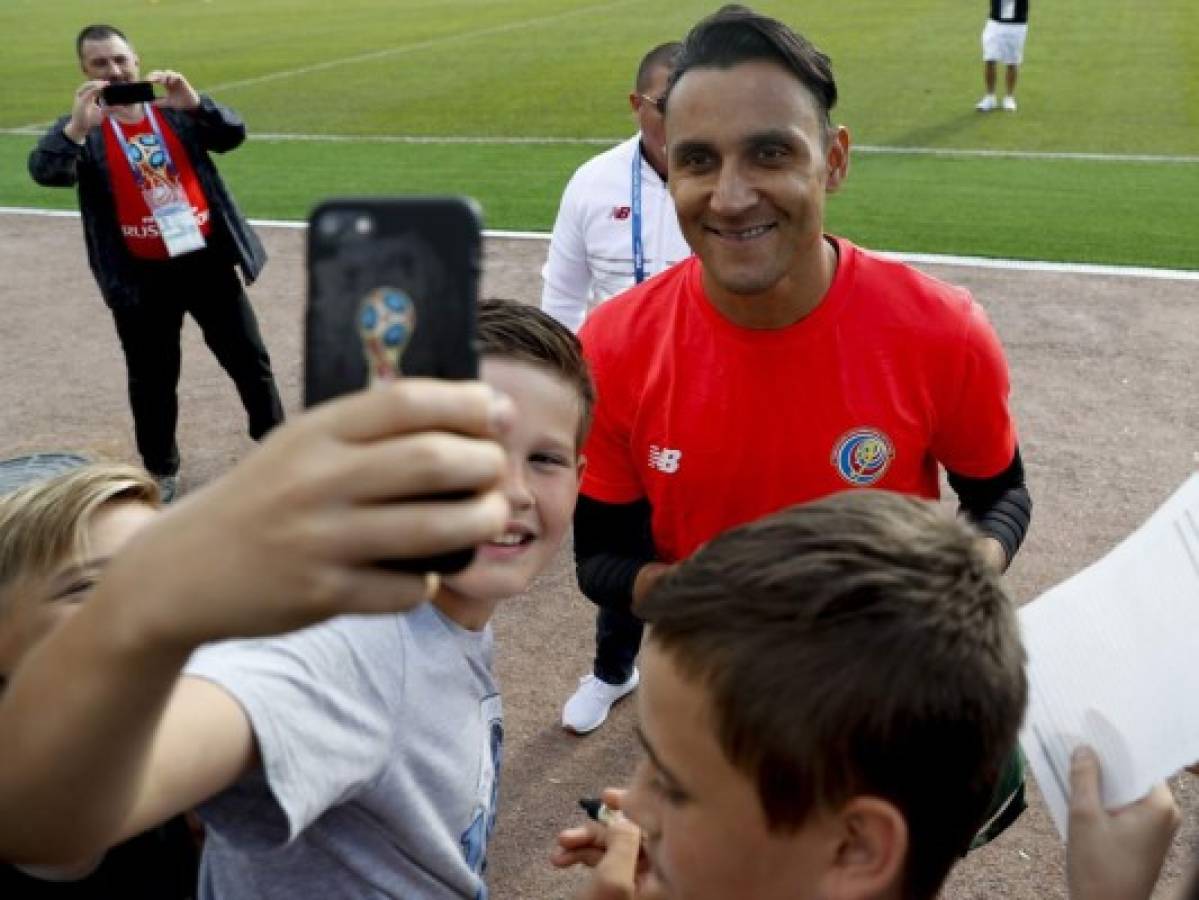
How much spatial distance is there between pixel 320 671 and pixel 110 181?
4.86m

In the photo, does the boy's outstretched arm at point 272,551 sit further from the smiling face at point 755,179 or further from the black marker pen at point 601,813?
the smiling face at point 755,179

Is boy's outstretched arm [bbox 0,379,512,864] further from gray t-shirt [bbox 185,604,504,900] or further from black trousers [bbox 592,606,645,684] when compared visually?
black trousers [bbox 592,606,645,684]

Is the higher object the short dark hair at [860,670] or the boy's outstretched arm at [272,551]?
the boy's outstretched arm at [272,551]

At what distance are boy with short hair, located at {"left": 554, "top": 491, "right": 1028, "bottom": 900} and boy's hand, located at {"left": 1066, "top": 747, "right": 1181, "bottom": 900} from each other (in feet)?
0.70

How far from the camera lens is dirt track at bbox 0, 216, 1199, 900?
412cm

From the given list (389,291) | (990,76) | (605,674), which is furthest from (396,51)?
(389,291)

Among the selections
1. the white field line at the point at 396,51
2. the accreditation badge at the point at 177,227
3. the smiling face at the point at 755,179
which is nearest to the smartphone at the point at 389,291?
the smiling face at the point at 755,179

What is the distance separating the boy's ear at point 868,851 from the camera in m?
1.51

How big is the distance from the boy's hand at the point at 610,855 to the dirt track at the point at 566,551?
190 centimetres

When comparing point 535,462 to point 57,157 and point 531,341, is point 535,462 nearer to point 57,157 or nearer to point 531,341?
point 531,341

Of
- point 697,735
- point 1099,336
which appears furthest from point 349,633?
point 1099,336

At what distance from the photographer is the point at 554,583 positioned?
18.2ft

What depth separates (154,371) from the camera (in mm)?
→ 6207

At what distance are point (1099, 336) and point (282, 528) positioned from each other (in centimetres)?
785
